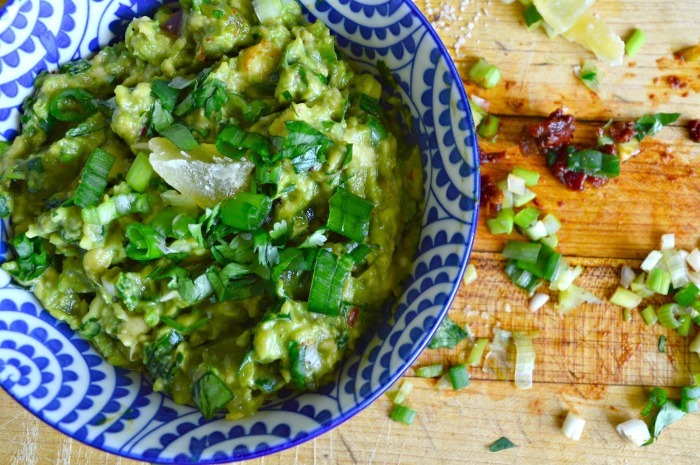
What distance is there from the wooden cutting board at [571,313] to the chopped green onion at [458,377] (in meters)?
0.05

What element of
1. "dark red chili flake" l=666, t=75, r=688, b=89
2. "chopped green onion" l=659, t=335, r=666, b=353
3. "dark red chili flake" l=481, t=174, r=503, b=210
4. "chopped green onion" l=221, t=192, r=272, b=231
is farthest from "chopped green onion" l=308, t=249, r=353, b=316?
"dark red chili flake" l=666, t=75, r=688, b=89

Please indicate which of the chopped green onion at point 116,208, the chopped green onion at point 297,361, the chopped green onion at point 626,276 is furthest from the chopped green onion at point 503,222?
the chopped green onion at point 116,208

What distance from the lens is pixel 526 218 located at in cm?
276

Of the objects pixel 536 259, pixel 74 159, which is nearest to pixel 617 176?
pixel 536 259

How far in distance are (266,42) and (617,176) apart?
162 centimetres

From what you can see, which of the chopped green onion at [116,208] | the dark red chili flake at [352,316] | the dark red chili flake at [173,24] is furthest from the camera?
the dark red chili flake at [173,24]

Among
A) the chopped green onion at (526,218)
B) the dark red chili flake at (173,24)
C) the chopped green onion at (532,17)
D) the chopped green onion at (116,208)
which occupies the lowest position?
the chopped green onion at (526,218)

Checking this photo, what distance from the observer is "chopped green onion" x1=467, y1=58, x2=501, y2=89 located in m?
2.80

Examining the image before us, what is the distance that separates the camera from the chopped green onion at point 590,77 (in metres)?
2.82

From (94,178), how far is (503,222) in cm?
163

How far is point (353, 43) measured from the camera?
2461 mm

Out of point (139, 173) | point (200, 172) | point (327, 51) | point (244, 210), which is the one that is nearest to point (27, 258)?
point (139, 173)

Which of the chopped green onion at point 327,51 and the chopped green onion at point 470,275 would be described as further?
the chopped green onion at point 470,275

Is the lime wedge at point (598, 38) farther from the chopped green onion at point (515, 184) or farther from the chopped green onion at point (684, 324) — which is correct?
the chopped green onion at point (684, 324)
